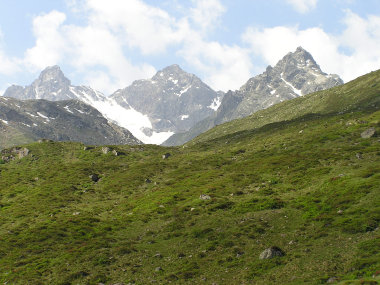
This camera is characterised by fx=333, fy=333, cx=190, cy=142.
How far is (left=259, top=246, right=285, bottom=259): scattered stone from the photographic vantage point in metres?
29.4

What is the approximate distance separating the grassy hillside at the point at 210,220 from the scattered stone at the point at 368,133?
57.1 inches

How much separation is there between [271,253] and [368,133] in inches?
2095

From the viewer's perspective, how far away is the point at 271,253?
2938 centimetres

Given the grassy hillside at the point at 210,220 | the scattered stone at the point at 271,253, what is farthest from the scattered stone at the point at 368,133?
the scattered stone at the point at 271,253

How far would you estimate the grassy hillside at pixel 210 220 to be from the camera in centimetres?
2866

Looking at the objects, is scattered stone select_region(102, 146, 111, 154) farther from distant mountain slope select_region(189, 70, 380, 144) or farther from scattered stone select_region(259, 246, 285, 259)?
scattered stone select_region(259, 246, 285, 259)

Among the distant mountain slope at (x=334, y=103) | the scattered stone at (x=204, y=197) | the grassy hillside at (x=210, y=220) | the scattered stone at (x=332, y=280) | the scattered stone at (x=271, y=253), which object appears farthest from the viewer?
the distant mountain slope at (x=334, y=103)

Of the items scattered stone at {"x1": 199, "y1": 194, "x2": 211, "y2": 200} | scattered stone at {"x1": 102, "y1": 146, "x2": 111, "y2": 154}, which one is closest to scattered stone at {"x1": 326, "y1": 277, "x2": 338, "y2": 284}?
scattered stone at {"x1": 199, "y1": 194, "x2": 211, "y2": 200}

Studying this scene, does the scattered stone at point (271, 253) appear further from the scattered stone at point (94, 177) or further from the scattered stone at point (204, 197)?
the scattered stone at point (94, 177)

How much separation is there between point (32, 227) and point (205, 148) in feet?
266

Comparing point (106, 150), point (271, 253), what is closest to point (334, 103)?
point (106, 150)

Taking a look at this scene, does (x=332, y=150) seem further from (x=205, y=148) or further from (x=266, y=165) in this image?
(x=205, y=148)

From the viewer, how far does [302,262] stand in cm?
2744

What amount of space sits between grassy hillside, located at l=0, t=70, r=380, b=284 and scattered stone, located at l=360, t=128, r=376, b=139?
1.45m
